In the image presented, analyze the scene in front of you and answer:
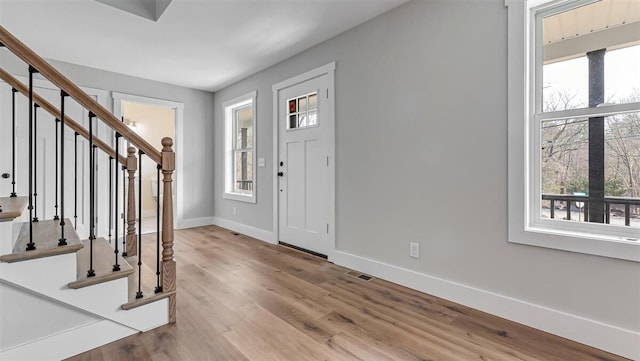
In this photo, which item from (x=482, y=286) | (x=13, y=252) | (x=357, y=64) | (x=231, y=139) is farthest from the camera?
(x=231, y=139)

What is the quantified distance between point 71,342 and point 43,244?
569 millimetres

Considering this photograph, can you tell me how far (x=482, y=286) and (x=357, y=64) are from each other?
2.30 metres

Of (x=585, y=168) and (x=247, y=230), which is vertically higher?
(x=585, y=168)

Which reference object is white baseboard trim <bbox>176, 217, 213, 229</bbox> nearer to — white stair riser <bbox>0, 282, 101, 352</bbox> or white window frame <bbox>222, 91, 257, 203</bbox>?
white window frame <bbox>222, 91, 257, 203</bbox>

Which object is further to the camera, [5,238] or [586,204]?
[586,204]

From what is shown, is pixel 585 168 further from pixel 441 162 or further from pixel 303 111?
pixel 303 111

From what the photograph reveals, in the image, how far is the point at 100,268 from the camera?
1853 millimetres

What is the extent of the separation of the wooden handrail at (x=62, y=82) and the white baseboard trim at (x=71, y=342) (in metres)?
1.05

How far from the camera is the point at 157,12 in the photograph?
288cm

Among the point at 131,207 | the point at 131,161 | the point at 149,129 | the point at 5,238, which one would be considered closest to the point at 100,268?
the point at 5,238

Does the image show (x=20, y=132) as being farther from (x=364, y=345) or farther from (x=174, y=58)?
(x=364, y=345)

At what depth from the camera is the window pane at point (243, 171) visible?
4891 mm

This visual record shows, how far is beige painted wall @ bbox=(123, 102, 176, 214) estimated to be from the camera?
6.47 metres

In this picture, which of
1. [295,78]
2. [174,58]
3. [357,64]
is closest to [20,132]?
[174,58]
